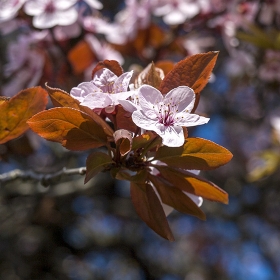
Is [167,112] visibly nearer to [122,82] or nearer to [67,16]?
[122,82]

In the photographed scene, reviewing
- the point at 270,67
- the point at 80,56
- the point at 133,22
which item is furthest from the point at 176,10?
the point at 270,67

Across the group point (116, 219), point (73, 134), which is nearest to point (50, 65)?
point (73, 134)

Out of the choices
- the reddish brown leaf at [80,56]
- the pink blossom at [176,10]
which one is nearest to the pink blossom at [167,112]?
the reddish brown leaf at [80,56]

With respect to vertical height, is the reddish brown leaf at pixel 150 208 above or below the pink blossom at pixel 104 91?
below

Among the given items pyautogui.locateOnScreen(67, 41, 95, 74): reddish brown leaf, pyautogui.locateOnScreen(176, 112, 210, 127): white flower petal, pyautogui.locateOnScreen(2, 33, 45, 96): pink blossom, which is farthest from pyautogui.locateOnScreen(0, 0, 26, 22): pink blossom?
pyautogui.locateOnScreen(176, 112, 210, 127): white flower petal

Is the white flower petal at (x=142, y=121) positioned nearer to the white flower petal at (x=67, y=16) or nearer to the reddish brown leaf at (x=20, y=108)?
the reddish brown leaf at (x=20, y=108)

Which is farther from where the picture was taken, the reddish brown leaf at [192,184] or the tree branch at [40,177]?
the tree branch at [40,177]

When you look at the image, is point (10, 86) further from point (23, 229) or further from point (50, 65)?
point (23, 229)

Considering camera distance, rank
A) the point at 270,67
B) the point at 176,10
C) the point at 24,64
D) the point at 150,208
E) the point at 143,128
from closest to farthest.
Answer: the point at 143,128 < the point at 150,208 < the point at 24,64 < the point at 176,10 < the point at 270,67
